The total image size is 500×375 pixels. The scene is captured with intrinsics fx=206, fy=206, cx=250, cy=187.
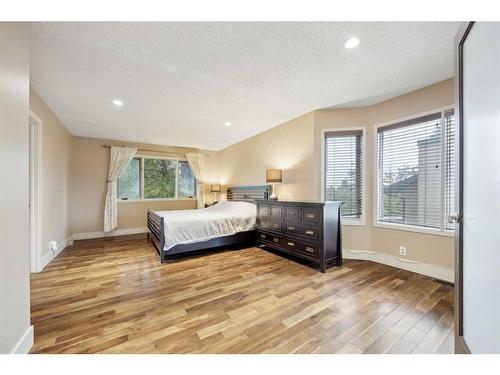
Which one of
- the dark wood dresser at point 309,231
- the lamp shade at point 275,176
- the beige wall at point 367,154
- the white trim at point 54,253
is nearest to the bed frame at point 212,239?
the beige wall at point 367,154

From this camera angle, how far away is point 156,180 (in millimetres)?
5336

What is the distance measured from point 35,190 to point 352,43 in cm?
391

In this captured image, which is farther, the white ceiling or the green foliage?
the green foliage

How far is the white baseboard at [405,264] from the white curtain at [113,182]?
481 centimetres

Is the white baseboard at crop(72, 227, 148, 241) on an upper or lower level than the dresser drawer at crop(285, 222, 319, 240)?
lower

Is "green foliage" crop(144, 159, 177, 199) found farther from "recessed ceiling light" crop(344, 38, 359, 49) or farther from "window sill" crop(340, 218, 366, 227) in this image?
"recessed ceiling light" crop(344, 38, 359, 49)

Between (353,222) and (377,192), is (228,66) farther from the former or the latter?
(353,222)

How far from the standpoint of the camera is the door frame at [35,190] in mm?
2594

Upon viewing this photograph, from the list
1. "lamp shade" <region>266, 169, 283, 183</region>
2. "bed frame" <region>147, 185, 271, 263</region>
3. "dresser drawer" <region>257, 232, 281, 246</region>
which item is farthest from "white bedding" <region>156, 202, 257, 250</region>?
"lamp shade" <region>266, 169, 283, 183</region>

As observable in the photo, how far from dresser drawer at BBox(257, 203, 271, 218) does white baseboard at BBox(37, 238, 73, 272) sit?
10.4 feet

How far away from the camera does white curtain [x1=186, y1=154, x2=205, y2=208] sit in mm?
5683

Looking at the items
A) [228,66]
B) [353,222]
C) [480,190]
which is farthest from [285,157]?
[480,190]

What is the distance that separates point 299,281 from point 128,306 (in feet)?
5.71
